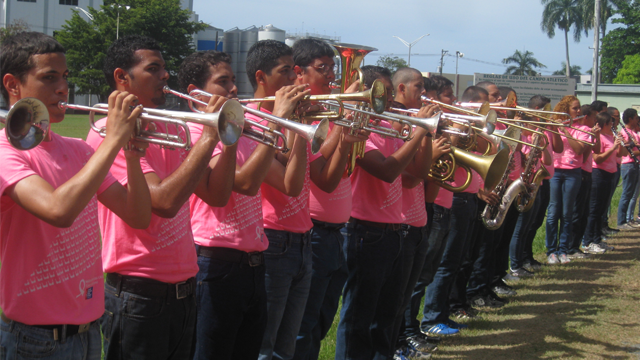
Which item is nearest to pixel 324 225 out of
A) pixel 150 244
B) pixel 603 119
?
pixel 150 244

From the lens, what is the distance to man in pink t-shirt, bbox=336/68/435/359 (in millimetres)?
4316

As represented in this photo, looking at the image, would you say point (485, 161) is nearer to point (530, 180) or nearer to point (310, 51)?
point (310, 51)

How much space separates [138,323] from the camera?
264cm

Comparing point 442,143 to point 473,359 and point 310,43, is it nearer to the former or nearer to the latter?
point 310,43

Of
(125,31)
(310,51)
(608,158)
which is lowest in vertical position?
→ (608,158)

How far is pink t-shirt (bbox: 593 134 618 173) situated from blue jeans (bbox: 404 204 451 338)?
20.4ft

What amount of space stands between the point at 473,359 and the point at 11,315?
4.17 m

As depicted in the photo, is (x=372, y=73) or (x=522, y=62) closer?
(x=372, y=73)

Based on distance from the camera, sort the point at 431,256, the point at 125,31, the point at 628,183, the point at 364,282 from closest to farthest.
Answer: the point at 364,282
the point at 431,256
the point at 628,183
the point at 125,31

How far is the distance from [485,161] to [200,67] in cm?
288

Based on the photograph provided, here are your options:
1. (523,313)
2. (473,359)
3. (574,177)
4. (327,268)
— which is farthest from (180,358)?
(574,177)

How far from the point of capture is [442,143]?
16.0 ft

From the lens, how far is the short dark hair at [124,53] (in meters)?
3.00

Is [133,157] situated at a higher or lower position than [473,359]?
higher
